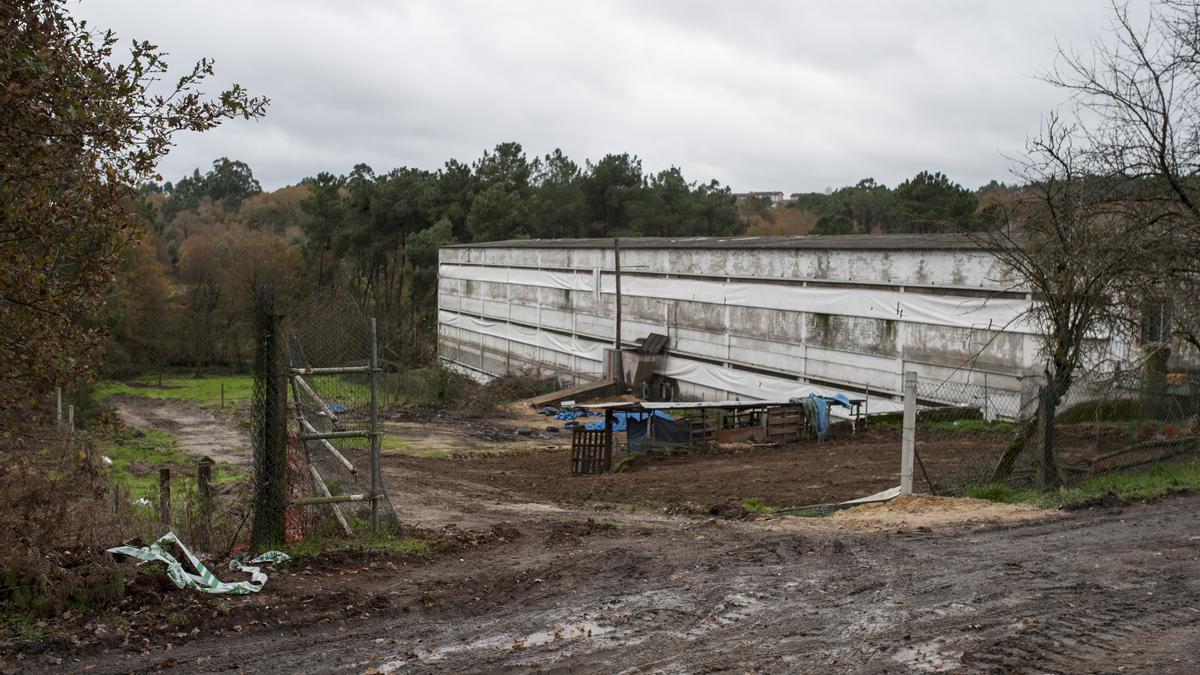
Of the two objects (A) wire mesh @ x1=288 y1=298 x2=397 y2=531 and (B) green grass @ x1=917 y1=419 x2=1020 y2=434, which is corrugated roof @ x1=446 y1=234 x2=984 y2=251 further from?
(A) wire mesh @ x1=288 y1=298 x2=397 y2=531

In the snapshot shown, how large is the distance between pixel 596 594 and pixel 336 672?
2782 millimetres

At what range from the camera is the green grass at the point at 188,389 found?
162 feet

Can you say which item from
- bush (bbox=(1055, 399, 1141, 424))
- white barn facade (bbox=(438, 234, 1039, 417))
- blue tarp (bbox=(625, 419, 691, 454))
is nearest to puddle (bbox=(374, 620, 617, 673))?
white barn facade (bbox=(438, 234, 1039, 417))

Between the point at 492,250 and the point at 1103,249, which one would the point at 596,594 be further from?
the point at 492,250

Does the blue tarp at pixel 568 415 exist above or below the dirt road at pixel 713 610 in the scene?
below

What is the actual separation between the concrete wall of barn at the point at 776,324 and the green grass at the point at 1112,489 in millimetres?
3323

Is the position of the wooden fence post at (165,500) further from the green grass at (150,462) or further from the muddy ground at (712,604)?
the green grass at (150,462)

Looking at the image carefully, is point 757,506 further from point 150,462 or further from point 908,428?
point 150,462

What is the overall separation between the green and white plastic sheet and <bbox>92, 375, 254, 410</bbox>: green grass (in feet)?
126

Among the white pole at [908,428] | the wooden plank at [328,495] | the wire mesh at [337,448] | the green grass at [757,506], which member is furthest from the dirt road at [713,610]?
the green grass at [757,506]

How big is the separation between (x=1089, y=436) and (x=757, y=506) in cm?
620

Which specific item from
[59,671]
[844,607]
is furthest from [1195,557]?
[59,671]

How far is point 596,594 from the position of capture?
8.94m

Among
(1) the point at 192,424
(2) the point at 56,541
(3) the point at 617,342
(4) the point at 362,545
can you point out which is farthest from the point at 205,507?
(3) the point at 617,342
